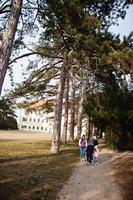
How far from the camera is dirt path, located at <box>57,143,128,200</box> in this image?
12828 mm

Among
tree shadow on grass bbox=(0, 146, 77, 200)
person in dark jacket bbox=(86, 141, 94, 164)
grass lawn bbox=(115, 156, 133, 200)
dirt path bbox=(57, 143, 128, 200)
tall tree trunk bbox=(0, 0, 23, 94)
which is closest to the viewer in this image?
tree shadow on grass bbox=(0, 146, 77, 200)

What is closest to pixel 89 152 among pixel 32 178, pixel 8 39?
pixel 32 178

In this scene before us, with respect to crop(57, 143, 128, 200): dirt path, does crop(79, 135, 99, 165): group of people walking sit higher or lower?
higher

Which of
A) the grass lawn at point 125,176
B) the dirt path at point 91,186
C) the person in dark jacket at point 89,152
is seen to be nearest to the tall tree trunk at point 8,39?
the dirt path at point 91,186

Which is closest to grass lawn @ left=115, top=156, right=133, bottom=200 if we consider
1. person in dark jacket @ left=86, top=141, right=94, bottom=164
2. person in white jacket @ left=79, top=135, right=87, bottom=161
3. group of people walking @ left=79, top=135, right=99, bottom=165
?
group of people walking @ left=79, top=135, right=99, bottom=165

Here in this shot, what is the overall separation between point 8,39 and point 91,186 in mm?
6592

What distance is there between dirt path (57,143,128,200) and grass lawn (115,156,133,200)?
0.86ft

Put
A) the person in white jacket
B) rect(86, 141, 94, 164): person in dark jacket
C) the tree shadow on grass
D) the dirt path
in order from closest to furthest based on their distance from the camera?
the tree shadow on grass
the dirt path
rect(86, 141, 94, 164): person in dark jacket
the person in white jacket

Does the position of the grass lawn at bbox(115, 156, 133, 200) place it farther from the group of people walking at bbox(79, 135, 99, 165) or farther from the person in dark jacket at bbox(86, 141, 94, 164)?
the person in dark jacket at bbox(86, 141, 94, 164)

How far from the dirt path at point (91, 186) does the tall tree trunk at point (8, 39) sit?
4840 millimetres

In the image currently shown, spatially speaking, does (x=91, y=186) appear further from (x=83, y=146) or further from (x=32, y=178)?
(x=83, y=146)

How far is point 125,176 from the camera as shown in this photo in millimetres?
17953

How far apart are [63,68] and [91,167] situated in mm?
10122

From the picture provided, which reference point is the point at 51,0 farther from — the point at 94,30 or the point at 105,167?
the point at 105,167
